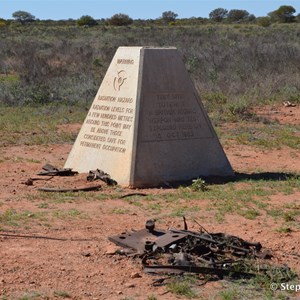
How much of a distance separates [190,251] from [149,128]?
12.6ft

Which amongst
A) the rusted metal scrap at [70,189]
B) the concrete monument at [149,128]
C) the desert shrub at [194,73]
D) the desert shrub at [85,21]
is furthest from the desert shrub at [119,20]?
the rusted metal scrap at [70,189]

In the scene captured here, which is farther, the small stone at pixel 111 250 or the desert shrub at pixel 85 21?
the desert shrub at pixel 85 21

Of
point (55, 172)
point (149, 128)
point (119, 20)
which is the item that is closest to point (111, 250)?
point (149, 128)

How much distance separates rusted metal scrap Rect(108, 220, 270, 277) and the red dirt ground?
138 mm

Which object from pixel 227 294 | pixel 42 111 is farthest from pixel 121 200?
pixel 42 111

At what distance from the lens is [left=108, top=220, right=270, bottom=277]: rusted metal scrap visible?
541 centimetres

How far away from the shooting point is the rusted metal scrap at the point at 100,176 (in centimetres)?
912

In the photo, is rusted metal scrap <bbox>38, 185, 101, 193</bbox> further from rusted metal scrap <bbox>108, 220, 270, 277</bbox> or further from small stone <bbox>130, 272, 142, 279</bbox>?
small stone <bbox>130, 272, 142, 279</bbox>

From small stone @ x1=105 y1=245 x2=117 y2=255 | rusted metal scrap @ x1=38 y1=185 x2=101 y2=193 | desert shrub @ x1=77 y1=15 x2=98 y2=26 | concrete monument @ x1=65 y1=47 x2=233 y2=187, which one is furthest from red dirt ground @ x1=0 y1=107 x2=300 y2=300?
desert shrub @ x1=77 y1=15 x2=98 y2=26

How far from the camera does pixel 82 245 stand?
20.1 ft

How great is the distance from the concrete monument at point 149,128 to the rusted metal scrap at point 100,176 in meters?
0.08

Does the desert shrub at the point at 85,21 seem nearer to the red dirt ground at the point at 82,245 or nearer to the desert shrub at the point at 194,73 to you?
the desert shrub at the point at 194,73

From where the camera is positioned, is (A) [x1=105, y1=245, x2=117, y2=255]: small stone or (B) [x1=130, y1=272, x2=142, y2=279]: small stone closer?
(B) [x1=130, y1=272, x2=142, y2=279]: small stone

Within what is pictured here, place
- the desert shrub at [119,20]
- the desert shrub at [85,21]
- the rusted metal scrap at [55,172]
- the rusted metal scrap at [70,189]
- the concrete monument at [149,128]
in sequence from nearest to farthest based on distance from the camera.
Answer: the rusted metal scrap at [70,189] → the concrete monument at [149,128] → the rusted metal scrap at [55,172] → the desert shrub at [119,20] → the desert shrub at [85,21]
